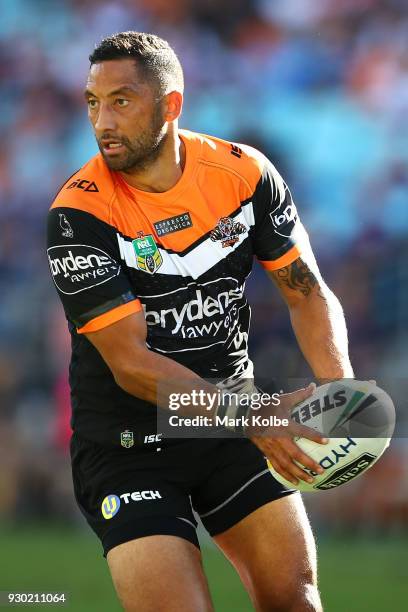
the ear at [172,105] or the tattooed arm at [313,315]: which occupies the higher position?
the ear at [172,105]

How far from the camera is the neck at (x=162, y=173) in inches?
193


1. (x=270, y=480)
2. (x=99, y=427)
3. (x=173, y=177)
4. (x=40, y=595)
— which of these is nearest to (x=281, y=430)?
(x=270, y=480)

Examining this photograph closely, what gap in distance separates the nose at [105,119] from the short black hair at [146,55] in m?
0.21

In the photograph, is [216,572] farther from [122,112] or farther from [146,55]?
[146,55]

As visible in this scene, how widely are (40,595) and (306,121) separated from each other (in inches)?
212

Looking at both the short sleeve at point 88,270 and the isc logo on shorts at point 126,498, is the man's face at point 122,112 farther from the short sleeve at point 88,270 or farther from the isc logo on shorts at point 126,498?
the isc logo on shorts at point 126,498

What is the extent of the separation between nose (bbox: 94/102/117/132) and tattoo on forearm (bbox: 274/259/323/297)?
1.02 meters

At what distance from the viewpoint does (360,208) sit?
10.6 meters

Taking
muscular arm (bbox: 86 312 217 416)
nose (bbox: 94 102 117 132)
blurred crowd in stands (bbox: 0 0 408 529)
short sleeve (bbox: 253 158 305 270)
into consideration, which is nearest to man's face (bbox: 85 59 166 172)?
nose (bbox: 94 102 117 132)

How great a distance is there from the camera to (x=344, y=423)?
4.40 meters

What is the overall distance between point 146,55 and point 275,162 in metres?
6.12

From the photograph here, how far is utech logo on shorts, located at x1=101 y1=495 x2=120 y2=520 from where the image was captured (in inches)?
184

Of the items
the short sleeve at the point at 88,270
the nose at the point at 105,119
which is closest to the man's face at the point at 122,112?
the nose at the point at 105,119

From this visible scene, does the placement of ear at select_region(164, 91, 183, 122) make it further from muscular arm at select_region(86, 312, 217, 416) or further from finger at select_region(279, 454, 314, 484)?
finger at select_region(279, 454, 314, 484)
